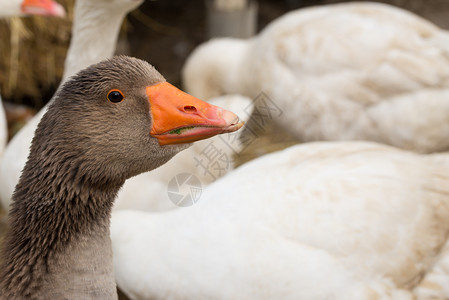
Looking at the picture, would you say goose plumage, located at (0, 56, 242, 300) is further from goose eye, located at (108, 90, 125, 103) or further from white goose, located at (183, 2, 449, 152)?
white goose, located at (183, 2, 449, 152)

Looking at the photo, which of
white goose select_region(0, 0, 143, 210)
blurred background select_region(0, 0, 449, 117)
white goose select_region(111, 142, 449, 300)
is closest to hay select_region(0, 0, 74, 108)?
blurred background select_region(0, 0, 449, 117)

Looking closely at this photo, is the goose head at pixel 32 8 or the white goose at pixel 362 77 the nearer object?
the goose head at pixel 32 8

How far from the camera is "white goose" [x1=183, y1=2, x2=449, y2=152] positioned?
11.6 feet

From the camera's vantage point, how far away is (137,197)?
3.13 meters

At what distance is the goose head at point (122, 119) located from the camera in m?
1.61

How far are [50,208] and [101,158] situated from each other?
0.21 metres

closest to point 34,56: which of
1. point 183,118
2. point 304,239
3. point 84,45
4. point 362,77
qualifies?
point 84,45

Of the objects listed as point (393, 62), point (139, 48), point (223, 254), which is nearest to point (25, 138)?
point (223, 254)

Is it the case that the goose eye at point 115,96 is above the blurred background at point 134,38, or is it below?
above

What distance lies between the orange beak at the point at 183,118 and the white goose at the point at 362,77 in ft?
7.02

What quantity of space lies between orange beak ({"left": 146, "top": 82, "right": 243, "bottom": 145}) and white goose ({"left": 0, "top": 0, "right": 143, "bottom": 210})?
137 cm

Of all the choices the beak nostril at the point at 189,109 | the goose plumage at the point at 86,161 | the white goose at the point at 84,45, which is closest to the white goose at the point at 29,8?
the white goose at the point at 84,45

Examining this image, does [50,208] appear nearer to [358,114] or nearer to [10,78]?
[358,114]

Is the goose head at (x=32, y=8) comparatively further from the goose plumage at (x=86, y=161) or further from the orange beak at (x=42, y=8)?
the goose plumage at (x=86, y=161)
